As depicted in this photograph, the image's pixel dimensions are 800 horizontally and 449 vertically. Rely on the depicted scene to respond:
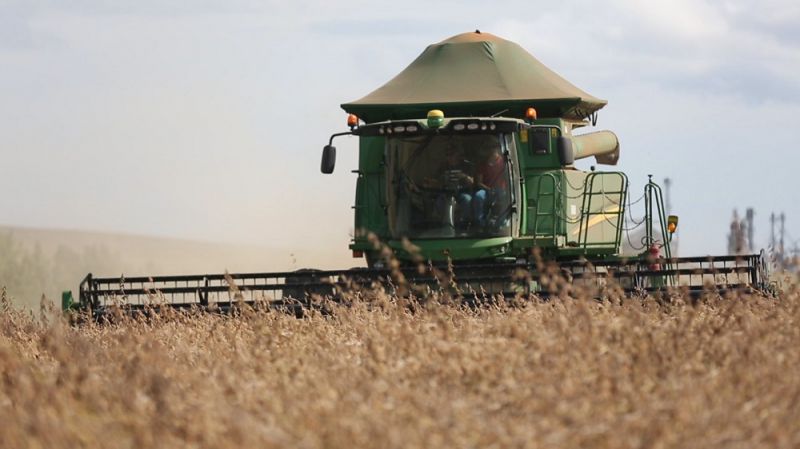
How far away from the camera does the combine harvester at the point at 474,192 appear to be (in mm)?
12875

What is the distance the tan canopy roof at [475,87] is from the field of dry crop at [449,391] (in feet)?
21.5

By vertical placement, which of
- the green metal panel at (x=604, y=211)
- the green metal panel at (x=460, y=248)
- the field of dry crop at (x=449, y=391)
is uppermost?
the green metal panel at (x=604, y=211)

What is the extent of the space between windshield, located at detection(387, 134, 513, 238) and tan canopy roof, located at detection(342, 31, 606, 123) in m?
0.85

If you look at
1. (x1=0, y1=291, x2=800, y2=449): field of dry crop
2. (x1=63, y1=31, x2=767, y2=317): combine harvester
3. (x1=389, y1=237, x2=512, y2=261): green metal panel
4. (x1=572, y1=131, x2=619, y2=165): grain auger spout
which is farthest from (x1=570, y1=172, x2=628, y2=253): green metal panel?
(x1=0, y1=291, x2=800, y2=449): field of dry crop

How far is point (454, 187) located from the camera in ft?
44.9

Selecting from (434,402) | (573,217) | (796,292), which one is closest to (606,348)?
(434,402)

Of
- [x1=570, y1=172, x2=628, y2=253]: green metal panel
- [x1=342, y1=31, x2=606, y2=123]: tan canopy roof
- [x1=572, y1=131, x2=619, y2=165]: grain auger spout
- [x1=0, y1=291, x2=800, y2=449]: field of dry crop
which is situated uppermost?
[x1=342, y1=31, x2=606, y2=123]: tan canopy roof

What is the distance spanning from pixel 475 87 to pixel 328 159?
1820mm

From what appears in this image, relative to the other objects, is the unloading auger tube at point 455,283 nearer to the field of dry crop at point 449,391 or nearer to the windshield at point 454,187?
the windshield at point 454,187

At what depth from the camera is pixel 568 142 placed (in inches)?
529

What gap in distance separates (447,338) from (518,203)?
7.13m

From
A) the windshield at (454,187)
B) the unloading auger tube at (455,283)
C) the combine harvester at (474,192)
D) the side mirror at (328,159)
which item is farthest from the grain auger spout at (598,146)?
the side mirror at (328,159)

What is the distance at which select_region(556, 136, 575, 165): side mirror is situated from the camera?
13336 millimetres

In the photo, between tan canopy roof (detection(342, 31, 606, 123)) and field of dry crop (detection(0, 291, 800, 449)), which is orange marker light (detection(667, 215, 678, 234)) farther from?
field of dry crop (detection(0, 291, 800, 449))
